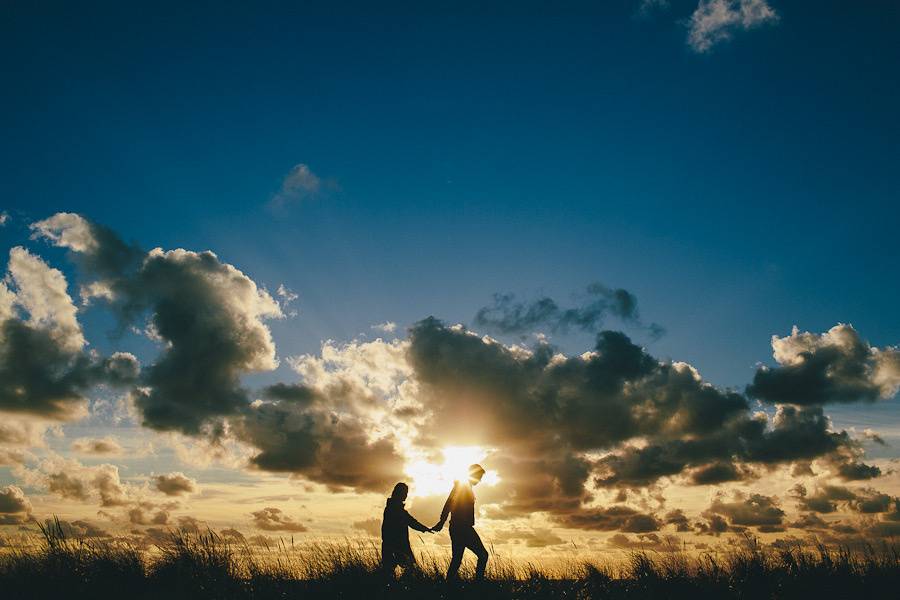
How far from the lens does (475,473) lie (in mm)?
10734

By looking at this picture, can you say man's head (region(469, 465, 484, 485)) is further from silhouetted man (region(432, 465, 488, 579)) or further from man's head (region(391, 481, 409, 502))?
man's head (region(391, 481, 409, 502))

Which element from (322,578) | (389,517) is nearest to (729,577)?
(389,517)

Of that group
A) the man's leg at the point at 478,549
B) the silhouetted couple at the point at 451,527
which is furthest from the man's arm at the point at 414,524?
the man's leg at the point at 478,549

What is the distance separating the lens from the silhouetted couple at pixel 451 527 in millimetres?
10391

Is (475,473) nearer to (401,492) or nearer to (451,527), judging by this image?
(451,527)

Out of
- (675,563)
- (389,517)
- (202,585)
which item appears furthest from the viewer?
(675,563)

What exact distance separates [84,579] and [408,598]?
5.17m

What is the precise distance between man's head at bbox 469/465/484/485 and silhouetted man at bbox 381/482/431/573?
1.17 m

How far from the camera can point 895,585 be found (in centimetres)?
1127

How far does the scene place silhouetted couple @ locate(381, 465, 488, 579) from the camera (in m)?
10.4

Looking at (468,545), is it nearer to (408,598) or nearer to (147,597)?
(408,598)

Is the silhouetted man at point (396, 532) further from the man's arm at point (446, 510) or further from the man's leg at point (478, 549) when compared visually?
the man's leg at point (478, 549)

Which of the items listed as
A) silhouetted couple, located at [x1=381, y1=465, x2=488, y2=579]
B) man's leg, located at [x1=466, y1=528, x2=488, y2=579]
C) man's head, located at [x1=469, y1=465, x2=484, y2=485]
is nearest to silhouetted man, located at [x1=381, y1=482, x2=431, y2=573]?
silhouetted couple, located at [x1=381, y1=465, x2=488, y2=579]

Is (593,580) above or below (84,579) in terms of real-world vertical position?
below
